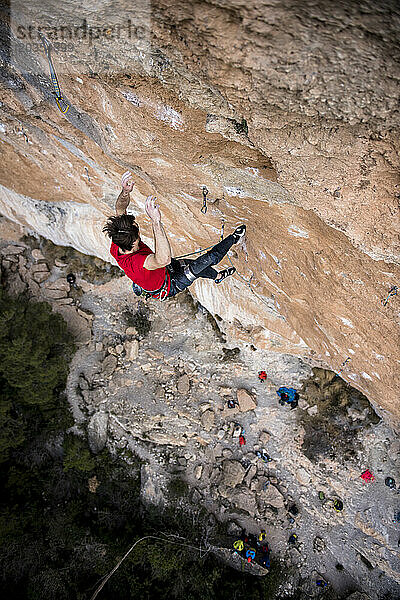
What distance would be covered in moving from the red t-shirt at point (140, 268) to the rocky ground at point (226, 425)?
4415 mm

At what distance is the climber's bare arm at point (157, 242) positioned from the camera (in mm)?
2277

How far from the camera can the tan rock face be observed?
1503 mm

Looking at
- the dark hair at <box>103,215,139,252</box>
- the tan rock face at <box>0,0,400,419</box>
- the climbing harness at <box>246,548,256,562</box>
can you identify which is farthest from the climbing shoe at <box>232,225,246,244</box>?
the climbing harness at <box>246,548,256,562</box>

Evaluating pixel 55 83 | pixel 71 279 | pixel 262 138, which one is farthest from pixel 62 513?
pixel 262 138

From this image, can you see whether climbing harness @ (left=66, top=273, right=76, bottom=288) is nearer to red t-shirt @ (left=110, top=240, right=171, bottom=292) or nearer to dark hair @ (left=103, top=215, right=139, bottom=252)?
red t-shirt @ (left=110, top=240, right=171, bottom=292)

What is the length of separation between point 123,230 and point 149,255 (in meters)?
0.30

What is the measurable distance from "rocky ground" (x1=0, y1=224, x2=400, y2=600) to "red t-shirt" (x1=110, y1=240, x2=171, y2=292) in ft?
14.5

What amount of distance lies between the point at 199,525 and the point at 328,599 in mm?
2841

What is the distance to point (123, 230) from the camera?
2.74 metres

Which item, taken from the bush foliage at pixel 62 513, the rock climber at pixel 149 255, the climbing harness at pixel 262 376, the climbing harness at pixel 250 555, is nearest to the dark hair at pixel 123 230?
the rock climber at pixel 149 255

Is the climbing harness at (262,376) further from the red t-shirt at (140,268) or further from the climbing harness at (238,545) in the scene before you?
the red t-shirt at (140,268)

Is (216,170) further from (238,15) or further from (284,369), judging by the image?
(284,369)

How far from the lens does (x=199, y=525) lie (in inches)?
295

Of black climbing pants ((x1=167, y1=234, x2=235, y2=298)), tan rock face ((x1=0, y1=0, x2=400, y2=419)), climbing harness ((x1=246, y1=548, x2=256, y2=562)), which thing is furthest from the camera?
climbing harness ((x1=246, y1=548, x2=256, y2=562))
